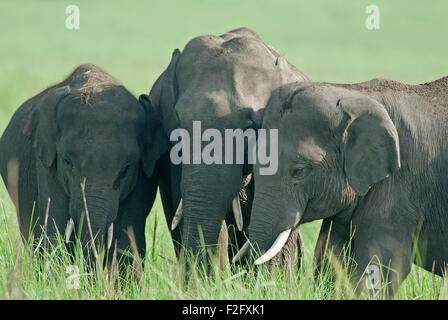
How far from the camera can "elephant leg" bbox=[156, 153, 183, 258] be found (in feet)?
26.8

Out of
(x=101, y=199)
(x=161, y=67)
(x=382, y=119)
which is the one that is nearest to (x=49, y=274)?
(x=101, y=199)

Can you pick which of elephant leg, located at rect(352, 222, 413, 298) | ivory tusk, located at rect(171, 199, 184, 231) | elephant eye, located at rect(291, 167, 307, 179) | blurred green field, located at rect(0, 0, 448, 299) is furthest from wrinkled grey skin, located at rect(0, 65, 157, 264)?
blurred green field, located at rect(0, 0, 448, 299)

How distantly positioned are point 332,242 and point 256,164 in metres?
0.99

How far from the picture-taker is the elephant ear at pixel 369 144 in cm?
716

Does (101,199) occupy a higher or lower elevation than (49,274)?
higher

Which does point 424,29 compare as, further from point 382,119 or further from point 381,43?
point 382,119

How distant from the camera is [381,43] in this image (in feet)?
146

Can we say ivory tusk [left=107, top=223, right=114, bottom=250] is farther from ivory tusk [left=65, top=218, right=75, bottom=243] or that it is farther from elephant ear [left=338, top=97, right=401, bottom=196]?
elephant ear [left=338, top=97, right=401, bottom=196]

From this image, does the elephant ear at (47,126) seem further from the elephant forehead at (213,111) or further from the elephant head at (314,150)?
the elephant head at (314,150)

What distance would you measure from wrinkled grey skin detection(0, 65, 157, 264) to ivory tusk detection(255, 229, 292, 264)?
1.37m

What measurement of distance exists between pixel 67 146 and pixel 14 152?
1782 millimetres

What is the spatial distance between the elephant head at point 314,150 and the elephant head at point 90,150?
1.17 meters

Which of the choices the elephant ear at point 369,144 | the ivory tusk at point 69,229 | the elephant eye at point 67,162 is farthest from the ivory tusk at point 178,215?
the elephant ear at point 369,144
